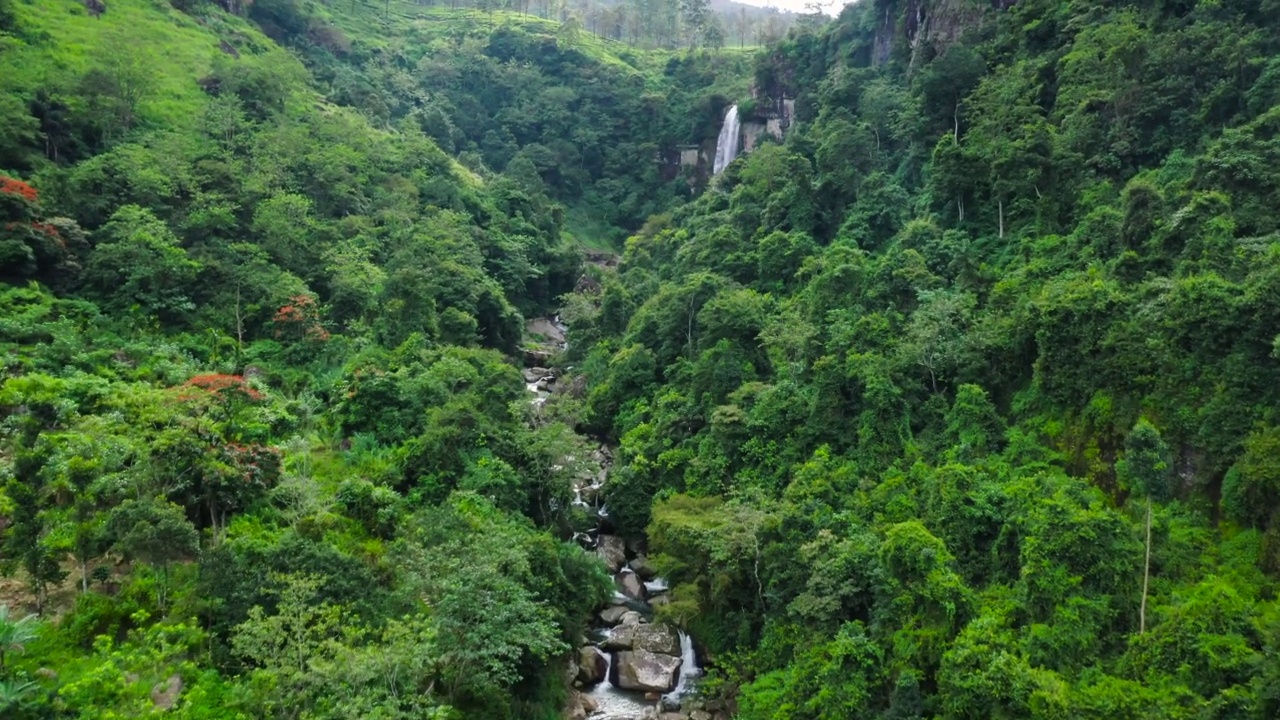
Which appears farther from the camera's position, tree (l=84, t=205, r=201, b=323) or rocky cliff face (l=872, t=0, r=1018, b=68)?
rocky cliff face (l=872, t=0, r=1018, b=68)

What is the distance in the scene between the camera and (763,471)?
3338 cm

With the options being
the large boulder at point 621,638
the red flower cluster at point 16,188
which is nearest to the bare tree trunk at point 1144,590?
the large boulder at point 621,638

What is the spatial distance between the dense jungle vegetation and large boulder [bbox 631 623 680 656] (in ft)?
4.27

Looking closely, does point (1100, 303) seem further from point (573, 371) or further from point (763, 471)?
point (573, 371)

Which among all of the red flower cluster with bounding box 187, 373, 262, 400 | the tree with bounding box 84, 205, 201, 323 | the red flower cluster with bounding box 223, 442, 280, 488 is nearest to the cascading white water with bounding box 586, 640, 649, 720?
the red flower cluster with bounding box 223, 442, 280, 488

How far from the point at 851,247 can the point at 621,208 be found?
2021 inches

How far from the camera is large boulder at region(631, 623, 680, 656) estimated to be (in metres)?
30.0

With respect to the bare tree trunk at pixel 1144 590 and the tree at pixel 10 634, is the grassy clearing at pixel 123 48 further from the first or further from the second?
the bare tree trunk at pixel 1144 590

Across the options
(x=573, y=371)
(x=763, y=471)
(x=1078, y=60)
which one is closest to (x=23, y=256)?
(x=573, y=371)

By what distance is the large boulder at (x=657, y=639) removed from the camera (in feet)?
98.4

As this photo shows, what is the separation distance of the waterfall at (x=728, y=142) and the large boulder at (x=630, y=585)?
53.9 meters

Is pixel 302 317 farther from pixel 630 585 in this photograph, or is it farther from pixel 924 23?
pixel 924 23

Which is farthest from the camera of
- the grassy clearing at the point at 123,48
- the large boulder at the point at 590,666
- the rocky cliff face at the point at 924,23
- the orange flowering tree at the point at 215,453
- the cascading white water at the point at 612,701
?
the grassy clearing at the point at 123,48

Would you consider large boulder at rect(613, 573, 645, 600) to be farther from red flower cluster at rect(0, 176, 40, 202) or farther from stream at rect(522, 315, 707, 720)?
red flower cluster at rect(0, 176, 40, 202)
